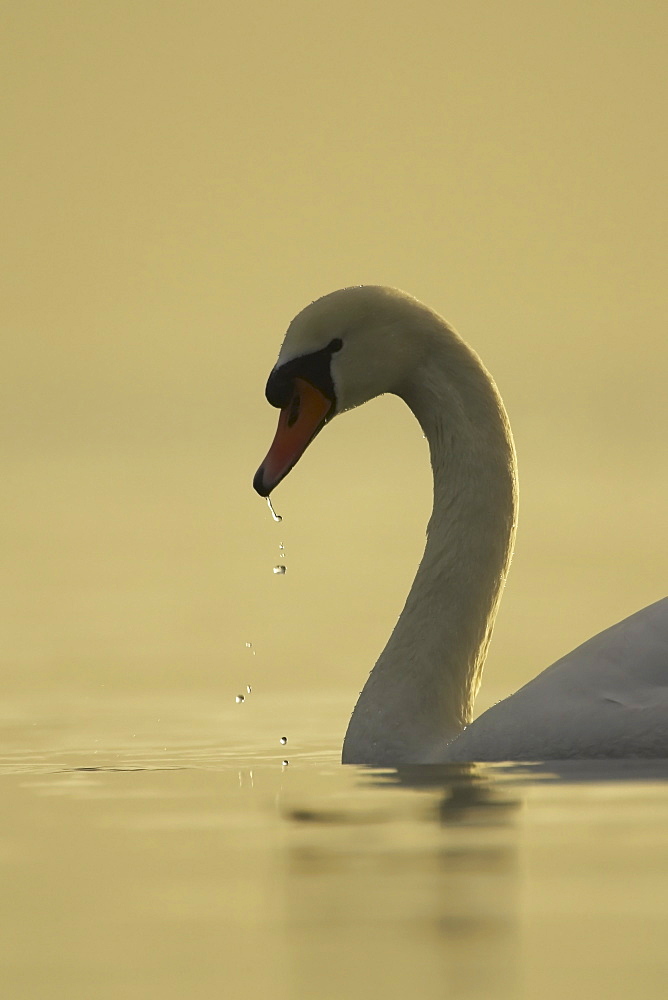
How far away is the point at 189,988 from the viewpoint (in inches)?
190

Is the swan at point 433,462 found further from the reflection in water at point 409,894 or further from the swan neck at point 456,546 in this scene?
the reflection in water at point 409,894

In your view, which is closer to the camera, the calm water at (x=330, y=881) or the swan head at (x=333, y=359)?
the calm water at (x=330, y=881)

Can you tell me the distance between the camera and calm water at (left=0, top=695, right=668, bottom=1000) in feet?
16.1

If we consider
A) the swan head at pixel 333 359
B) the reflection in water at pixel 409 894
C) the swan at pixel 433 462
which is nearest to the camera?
the reflection in water at pixel 409 894

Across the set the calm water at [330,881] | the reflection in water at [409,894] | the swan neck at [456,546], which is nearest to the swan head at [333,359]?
the swan neck at [456,546]

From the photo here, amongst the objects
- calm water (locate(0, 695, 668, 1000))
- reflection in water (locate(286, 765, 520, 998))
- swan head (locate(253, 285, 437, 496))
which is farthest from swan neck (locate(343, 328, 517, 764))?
reflection in water (locate(286, 765, 520, 998))

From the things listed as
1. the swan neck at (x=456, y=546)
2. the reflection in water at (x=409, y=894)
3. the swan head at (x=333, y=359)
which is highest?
the swan head at (x=333, y=359)

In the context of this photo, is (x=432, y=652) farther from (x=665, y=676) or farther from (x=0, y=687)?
(x=0, y=687)

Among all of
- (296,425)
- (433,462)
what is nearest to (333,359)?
(296,425)

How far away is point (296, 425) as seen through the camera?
962 cm

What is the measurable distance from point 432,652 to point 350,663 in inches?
157

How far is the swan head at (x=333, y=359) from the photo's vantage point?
31.1ft

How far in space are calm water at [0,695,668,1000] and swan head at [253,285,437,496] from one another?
144 cm

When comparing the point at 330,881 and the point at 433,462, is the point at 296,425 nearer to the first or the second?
the point at 433,462
